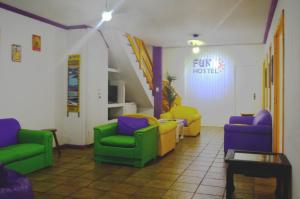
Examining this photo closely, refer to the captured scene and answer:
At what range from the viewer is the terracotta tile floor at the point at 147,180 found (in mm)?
3631

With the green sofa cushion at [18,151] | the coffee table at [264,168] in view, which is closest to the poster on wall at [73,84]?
the green sofa cushion at [18,151]

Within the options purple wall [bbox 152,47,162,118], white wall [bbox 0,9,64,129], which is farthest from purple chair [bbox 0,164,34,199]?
purple wall [bbox 152,47,162,118]

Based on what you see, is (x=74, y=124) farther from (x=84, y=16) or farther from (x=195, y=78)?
(x=195, y=78)

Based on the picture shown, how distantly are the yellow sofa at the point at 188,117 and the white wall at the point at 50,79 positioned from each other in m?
2.30

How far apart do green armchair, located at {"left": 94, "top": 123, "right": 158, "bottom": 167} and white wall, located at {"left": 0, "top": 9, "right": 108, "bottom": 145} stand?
1.32m

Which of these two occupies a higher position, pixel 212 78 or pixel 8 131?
pixel 212 78

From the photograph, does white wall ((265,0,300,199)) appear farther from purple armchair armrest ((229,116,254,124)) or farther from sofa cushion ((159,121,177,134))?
purple armchair armrest ((229,116,254,124))

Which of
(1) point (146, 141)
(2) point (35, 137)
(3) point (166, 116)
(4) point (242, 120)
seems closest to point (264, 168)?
(1) point (146, 141)

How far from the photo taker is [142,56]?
8.84 metres

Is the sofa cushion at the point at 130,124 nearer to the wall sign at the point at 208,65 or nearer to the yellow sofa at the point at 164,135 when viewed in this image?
the yellow sofa at the point at 164,135

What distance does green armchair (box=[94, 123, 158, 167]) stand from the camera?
4.80 metres

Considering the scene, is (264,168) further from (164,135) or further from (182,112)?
(182,112)

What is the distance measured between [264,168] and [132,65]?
5.19 m

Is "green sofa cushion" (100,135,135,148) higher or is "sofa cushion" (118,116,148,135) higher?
"sofa cushion" (118,116,148,135)
